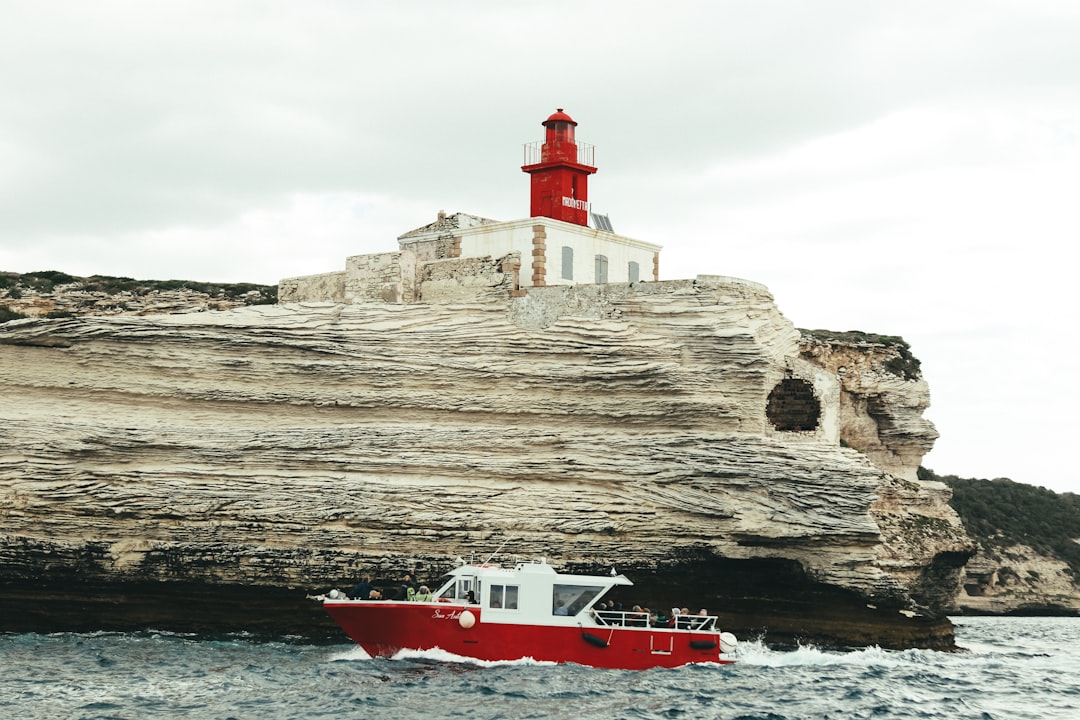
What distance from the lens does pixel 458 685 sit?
2684 centimetres

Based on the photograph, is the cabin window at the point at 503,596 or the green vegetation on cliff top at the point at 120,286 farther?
the green vegetation on cliff top at the point at 120,286

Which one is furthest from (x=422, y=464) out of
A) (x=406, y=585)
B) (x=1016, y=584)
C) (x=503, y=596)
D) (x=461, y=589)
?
(x=1016, y=584)

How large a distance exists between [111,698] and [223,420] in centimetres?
1184

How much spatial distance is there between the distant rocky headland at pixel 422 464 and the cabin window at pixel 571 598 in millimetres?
5037

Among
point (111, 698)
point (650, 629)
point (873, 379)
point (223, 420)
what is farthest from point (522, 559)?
point (873, 379)

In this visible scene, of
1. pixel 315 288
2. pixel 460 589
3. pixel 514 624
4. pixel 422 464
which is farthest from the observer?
pixel 315 288

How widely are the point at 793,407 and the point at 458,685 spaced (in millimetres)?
17243

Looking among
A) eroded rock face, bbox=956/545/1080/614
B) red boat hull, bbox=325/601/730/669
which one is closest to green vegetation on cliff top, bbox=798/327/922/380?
eroded rock face, bbox=956/545/1080/614

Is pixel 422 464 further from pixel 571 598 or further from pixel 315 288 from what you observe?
pixel 315 288

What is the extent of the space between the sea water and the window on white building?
1384cm

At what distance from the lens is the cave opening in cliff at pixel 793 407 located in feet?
129

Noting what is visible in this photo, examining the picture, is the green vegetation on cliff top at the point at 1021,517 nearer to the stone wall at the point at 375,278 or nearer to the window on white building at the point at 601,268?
the window on white building at the point at 601,268

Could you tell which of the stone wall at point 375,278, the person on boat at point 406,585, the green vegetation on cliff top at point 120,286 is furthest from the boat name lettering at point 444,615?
the green vegetation on cliff top at point 120,286

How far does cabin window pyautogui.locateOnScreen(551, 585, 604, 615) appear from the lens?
2945 centimetres
